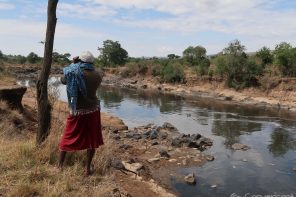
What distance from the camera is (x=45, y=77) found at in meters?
5.72

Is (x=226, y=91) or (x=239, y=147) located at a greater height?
(x=226, y=91)

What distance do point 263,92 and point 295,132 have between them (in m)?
13.9

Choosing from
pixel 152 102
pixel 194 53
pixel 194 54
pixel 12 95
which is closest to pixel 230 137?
pixel 12 95

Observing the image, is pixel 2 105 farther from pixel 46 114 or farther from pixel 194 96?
pixel 194 96

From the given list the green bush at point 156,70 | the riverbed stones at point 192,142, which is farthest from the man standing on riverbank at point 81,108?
the green bush at point 156,70

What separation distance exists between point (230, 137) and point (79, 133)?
39.5 ft

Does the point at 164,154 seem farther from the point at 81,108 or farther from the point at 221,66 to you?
the point at 221,66

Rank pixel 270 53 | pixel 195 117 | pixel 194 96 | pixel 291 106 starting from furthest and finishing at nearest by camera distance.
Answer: pixel 270 53, pixel 194 96, pixel 291 106, pixel 195 117

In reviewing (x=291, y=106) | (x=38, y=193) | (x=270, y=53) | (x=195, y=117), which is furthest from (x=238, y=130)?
(x=270, y=53)

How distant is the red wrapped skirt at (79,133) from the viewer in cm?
520

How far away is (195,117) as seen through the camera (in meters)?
21.7

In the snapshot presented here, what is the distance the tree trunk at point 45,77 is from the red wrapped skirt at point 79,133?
658mm

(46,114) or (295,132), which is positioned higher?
(46,114)

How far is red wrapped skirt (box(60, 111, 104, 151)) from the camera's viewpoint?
5.20 meters
